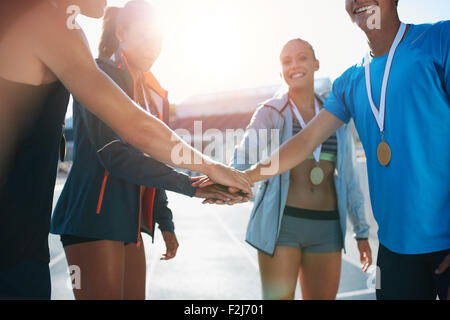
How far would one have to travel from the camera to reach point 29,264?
1034 mm

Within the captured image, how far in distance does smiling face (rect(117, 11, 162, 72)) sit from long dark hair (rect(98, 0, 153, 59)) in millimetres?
29

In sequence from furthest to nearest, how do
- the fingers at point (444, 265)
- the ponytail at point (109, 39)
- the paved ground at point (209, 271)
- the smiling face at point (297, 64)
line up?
the paved ground at point (209, 271) < the smiling face at point (297, 64) < the ponytail at point (109, 39) < the fingers at point (444, 265)

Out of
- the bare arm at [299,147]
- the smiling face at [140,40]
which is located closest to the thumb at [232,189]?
the bare arm at [299,147]

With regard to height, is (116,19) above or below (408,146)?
above

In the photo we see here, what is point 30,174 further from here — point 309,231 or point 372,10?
point 309,231

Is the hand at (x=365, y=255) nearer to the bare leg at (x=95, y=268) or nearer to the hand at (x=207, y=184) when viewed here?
the hand at (x=207, y=184)

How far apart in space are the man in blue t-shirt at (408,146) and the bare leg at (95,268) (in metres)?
1.14

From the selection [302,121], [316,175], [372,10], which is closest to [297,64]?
[302,121]

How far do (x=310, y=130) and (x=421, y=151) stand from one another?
0.66m

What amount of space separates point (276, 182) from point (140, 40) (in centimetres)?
114

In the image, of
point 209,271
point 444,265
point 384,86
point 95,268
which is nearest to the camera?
point 444,265

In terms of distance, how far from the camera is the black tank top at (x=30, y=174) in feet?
3.17

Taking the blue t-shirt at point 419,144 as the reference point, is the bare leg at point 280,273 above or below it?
below

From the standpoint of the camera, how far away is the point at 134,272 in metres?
1.92
